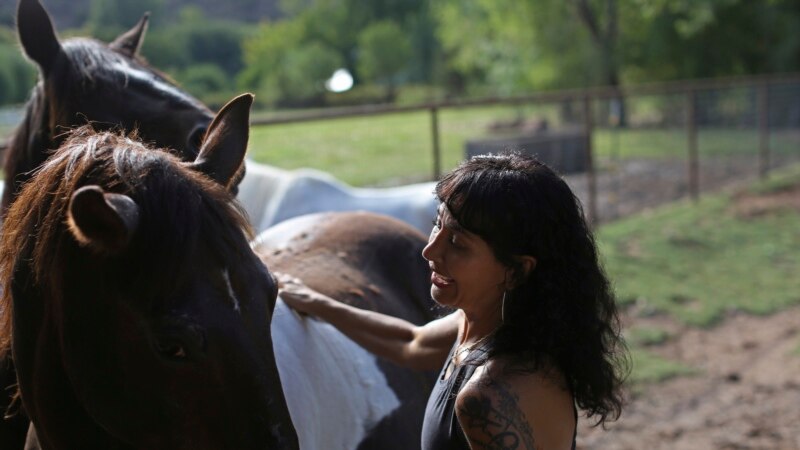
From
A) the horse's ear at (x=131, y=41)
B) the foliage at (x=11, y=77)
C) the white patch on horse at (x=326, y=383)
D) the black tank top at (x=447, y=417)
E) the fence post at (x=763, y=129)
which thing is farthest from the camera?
the foliage at (x=11, y=77)

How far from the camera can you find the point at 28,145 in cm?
236

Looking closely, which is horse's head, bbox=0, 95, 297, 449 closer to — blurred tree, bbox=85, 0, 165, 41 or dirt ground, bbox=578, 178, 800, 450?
dirt ground, bbox=578, 178, 800, 450

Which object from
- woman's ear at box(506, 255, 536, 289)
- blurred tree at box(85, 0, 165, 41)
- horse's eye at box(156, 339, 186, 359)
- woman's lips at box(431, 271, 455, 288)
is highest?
blurred tree at box(85, 0, 165, 41)

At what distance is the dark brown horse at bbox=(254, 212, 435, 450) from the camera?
2.25 metres

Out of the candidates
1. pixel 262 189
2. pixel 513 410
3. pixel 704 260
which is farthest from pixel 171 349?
pixel 704 260

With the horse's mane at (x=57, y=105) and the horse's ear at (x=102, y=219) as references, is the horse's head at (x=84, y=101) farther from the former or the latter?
the horse's ear at (x=102, y=219)

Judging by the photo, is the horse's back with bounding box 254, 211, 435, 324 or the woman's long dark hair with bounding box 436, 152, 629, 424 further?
the horse's back with bounding box 254, 211, 435, 324

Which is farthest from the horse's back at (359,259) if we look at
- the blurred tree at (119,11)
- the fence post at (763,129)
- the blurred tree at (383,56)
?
the blurred tree at (383,56)

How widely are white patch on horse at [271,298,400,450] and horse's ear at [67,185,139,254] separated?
2.69 feet

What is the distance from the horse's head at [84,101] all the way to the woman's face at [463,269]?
0.95m

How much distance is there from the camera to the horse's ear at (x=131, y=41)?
2.71 m

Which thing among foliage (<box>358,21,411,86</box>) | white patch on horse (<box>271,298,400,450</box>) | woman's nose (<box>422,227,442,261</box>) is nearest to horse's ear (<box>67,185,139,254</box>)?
woman's nose (<box>422,227,442,261</box>)

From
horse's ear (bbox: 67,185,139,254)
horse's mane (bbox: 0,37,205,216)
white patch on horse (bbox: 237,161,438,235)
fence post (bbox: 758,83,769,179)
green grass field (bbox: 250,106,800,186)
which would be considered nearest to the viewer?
horse's ear (bbox: 67,185,139,254)

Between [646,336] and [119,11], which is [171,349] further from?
[119,11]
